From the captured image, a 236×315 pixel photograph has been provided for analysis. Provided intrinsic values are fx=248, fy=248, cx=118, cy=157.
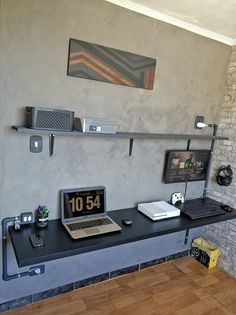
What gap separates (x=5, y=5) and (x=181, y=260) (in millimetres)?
2830

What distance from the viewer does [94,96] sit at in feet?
6.36

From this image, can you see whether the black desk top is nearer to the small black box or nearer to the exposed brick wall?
the exposed brick wall

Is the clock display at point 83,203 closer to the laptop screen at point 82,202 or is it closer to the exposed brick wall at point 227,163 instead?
the laptop screen at point 82,202

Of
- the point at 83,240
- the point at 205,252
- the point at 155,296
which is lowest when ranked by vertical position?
the point at 155,296

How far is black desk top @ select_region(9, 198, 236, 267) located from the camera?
148 cm

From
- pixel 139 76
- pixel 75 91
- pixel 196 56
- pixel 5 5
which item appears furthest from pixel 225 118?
pixel 5 5

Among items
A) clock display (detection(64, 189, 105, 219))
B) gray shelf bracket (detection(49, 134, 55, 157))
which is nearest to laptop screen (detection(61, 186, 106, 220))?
clock display (detection(64, 189, 105, 219))

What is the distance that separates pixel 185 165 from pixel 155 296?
49.6 inches

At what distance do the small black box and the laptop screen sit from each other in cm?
56

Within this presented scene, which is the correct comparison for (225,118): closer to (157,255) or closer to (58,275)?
(157,255)

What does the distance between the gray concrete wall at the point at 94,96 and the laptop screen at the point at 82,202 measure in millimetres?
65

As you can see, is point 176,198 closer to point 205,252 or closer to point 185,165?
point 185,165

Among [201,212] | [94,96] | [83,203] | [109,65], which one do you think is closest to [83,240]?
[83,203]

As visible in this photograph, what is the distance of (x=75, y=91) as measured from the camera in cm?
185
